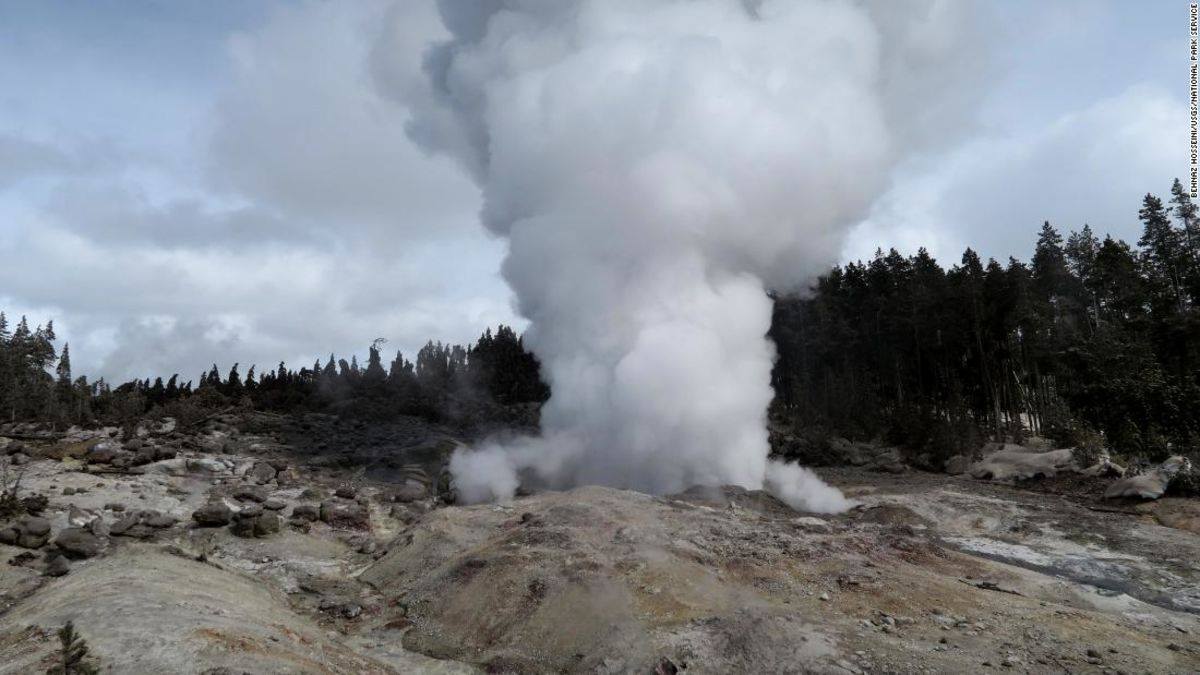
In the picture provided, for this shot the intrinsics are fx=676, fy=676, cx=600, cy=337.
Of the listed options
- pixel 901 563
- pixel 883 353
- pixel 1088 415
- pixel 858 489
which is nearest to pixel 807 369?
pixel 883 353

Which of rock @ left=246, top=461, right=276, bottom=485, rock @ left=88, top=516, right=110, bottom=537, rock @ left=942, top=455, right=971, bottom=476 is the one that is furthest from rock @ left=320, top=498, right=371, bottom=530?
rock @ left=942, top=455, right=971, bottom=476

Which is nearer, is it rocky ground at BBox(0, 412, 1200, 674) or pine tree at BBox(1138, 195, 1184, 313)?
rocky ground at BBox(0, 412, 1200, 674)

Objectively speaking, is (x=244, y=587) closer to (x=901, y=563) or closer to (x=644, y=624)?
(x=644, y=624)

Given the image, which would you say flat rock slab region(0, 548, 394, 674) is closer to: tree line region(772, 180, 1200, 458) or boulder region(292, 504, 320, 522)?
boulder region(292, 504, 320, 522)

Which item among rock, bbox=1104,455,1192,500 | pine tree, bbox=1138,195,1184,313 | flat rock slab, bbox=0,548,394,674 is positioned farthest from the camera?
pine tree, bbox=1138,195,1184,313

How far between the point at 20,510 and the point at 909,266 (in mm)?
55773

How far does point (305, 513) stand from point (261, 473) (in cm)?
659

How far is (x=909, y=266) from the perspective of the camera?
5481 cm

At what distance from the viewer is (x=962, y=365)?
1829 inches

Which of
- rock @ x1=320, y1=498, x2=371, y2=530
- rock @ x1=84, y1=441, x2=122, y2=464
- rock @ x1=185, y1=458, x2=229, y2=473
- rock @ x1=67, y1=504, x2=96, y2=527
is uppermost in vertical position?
rock @ x1=84, y1=441, x2=122, y2=464

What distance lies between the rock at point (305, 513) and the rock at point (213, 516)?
1867mm

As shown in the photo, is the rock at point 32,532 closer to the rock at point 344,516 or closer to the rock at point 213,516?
the rock at point 213,516

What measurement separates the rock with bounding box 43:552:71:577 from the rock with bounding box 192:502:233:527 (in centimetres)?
424

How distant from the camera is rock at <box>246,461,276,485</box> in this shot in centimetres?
2445
